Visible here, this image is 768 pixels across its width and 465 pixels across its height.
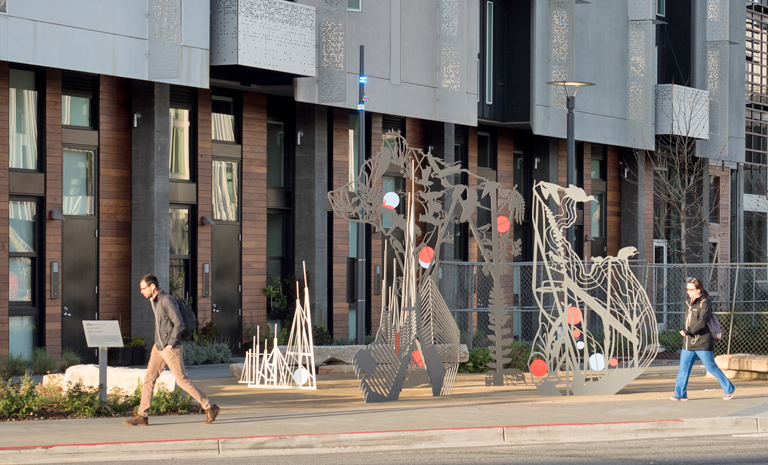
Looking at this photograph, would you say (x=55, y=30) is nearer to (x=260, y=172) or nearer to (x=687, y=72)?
(x=260, y=172)

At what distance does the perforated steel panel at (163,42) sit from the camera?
22.2 metres

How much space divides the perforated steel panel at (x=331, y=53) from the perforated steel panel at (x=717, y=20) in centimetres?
1857

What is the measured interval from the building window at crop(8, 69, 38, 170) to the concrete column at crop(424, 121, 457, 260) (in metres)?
11.7

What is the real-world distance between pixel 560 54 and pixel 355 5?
852 centimetres

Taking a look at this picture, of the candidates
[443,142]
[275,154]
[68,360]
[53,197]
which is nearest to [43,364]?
[68,360]

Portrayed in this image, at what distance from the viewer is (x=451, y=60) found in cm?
2897

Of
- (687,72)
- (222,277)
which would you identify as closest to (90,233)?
(222,277)

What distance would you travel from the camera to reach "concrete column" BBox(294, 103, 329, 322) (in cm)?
2642

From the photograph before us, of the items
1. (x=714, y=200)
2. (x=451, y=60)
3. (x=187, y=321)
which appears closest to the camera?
(x=187, y=321)

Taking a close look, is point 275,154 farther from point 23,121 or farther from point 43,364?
point 43,364

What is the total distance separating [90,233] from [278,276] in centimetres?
556

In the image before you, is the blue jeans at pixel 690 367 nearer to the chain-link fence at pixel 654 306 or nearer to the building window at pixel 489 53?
the chain-link fence at pixel 654 306

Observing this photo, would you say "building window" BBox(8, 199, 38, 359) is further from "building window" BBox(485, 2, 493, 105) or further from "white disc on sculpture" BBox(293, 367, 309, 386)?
"building window" BBox(485, 2, 493, 105)

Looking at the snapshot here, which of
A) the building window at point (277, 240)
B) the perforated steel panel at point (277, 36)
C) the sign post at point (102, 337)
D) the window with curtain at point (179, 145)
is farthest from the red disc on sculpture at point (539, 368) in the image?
the building window at point (277, 240)
